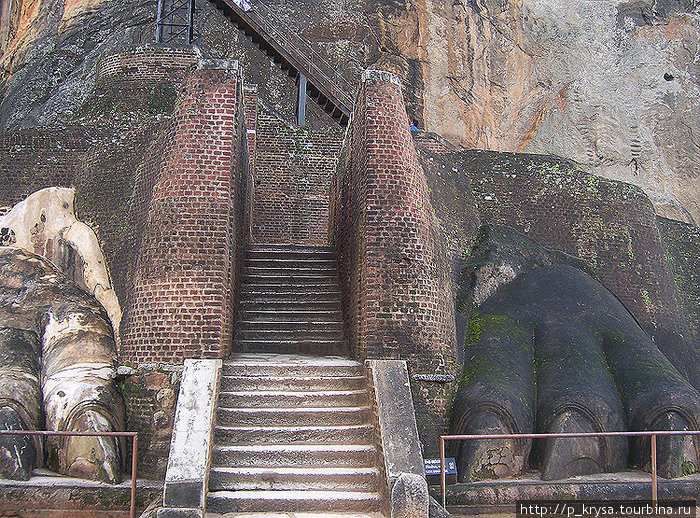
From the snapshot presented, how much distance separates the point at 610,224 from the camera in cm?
1362

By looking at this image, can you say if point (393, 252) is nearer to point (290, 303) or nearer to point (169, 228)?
point (290, 303)

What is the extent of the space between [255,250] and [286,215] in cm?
444

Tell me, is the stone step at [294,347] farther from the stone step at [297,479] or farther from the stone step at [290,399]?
the stone step at [297,479]

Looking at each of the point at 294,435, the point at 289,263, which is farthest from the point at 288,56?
the point at 294,435

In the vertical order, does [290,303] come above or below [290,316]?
above

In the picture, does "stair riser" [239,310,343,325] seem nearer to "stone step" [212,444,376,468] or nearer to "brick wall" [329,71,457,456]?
"brick wall" [329,71,457,456]

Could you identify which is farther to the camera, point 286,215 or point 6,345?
point 286,215

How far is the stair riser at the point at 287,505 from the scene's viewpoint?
7.22 metres

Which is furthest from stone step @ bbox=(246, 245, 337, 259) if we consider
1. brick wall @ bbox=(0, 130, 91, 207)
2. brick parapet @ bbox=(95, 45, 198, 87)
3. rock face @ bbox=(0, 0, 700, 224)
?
rock face @ bbox=(0, 0, 700, 224)

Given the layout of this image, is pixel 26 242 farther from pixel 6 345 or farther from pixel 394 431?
pixel 394 431

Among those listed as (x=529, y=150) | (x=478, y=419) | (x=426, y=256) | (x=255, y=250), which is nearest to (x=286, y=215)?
(x=255, y=250)

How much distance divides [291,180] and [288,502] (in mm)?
11100

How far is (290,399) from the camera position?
8547 millimetres

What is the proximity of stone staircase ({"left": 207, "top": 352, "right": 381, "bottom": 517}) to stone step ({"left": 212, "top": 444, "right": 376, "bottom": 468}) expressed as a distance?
0.4 inches
